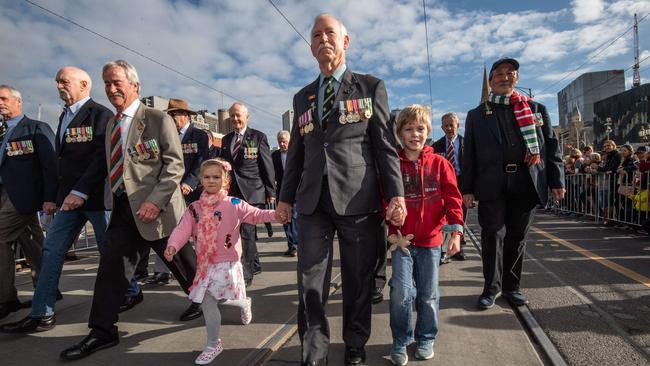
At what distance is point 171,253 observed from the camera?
2.66 metres

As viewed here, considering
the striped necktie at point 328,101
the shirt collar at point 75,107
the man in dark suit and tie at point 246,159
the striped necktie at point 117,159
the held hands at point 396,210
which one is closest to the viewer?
the held hands at point 396,210

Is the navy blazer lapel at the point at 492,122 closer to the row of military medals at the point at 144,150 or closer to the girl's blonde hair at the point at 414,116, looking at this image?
the girl's blonde hair at the point at 414,116

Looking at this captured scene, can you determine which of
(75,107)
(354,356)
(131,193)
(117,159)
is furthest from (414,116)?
(75,107)

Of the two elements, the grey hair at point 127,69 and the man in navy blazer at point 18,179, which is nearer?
the grey hair at point 127,69

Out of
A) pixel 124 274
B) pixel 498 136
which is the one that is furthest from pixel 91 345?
pixel 498 136

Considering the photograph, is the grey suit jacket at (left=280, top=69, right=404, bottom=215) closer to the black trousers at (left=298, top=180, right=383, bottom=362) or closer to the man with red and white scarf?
the black trousers at (left=298, top=180, right=383, bottom=362)

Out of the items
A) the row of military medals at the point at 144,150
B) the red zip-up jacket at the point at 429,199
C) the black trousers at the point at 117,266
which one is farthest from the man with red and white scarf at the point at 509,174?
the row of military medals at the point at 144,150

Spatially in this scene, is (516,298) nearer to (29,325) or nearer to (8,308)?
(29,325)

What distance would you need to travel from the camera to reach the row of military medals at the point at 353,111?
2.37m

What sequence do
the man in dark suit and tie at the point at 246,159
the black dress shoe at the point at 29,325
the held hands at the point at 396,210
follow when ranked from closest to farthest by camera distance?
the held hands at the point at 396,210, the black dress shoe at the point at 29,325, the man in dark suit and tie at the point at 246,159

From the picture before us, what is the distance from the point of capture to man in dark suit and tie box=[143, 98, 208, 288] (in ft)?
15.7

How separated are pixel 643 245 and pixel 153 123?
7.44 metres

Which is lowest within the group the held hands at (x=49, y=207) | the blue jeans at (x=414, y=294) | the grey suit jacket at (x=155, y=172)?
the blue jeans at (x=414, y=294)

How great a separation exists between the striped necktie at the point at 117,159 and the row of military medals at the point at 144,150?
92 millimetres
